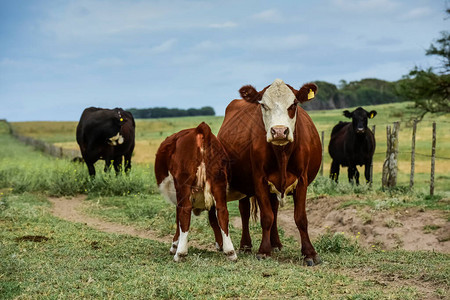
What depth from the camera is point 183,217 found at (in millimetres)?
6824

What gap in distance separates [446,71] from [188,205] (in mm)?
30715

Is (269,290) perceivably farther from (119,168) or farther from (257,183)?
(119,168)

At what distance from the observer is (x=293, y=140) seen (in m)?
6.89

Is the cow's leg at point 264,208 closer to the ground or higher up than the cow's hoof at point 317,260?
higher up

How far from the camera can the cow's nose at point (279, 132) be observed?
250 inches

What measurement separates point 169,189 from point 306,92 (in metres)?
2.36

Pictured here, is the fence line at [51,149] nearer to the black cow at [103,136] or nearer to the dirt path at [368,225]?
the black cow at [103,136]

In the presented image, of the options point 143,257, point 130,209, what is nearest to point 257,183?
point 143,257

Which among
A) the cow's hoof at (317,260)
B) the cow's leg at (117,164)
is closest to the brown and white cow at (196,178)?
the cow's hoof at (317,260)

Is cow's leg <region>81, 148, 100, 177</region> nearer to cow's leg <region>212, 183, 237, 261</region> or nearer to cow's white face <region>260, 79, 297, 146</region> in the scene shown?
cow's leg <region>212, 183, 237, 261</region>

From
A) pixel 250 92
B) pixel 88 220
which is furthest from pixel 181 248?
pixel 88 220

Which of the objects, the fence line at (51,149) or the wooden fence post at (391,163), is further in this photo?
the fence line at (51,149)

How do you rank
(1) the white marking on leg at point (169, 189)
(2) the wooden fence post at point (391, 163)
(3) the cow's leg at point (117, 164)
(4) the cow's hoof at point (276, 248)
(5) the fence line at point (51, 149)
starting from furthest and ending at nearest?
(5) the fence line at point (51, 149)
(3) the cow's leg at point (117, 164)
(2) the wooden fence post at point (391, 163)
(4) the cow's hoof at point (276, 248)
(1) the white marking on leg at point (169, 189)

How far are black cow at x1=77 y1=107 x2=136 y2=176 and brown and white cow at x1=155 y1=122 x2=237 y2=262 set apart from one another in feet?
30.9
